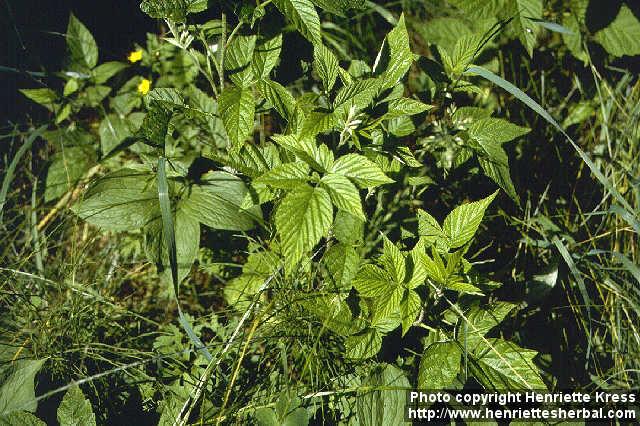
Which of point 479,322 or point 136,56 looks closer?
point 479,322

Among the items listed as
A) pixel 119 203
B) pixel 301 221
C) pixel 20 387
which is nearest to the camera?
pixel 301 221

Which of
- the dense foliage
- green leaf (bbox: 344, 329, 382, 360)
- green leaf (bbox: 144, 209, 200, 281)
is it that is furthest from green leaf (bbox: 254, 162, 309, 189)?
green leaf (bbox: 344, 329, 382, 360)

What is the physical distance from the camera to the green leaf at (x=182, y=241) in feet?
5.03

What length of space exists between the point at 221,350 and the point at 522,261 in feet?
3.62

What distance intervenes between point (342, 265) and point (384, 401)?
1.26ft

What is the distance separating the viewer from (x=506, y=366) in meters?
1.45

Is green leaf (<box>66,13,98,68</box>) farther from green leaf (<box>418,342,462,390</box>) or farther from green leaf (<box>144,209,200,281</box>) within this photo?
green leaf (<box>418,342,462,390</box>)

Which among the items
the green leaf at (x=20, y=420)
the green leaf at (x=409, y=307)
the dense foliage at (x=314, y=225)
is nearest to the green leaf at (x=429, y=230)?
the dense foliage at (x=314, y=225)

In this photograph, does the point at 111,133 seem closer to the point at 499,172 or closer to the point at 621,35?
the point at 499,172

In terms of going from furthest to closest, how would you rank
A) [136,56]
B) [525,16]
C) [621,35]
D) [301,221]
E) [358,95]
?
[136,56], [621,35], [525,16], [358,95], [301,221]

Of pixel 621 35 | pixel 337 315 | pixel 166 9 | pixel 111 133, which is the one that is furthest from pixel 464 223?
pixel 111 133

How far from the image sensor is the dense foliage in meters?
1.41

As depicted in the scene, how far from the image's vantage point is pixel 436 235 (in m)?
1.47

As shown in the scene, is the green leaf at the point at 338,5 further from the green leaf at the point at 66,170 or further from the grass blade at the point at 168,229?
the green leaf at the point at 66,170
